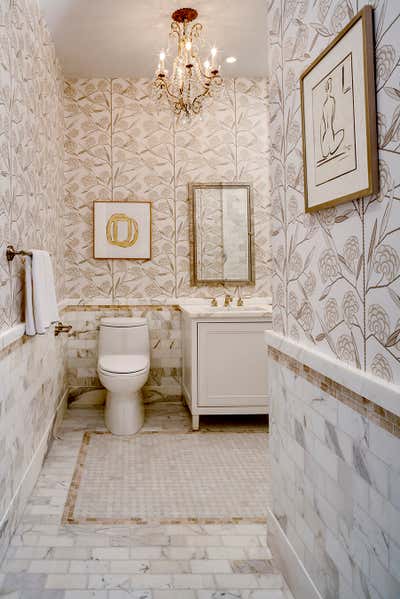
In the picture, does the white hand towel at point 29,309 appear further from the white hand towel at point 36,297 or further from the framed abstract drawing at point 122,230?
the framed abstract drawing at point 122,230

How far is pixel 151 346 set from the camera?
3760 mm

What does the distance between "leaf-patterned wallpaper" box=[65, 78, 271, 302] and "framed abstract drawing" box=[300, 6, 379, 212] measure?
8.00ft

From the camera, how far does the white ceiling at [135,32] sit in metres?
2.70

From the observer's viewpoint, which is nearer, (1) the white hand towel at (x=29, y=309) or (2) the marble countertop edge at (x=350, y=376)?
(2) the marble countertop edge at (x=350, y=376)

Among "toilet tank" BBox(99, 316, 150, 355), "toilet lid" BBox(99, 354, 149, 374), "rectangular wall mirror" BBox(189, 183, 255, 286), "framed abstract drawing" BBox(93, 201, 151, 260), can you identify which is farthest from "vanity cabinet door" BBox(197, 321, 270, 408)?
"framed abstract drawing" BBox(93, 201, 151, 260)

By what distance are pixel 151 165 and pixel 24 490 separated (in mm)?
2610

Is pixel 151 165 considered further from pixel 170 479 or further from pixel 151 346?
pixel 170 479

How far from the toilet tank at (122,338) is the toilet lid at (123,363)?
6 cm

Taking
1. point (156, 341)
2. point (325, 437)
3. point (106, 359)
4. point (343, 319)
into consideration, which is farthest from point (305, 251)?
point (156, 341)

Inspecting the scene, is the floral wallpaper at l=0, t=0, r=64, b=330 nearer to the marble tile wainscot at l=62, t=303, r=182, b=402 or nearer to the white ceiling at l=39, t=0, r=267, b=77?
the white ceiling at l=39, t=0, r=267, b=77

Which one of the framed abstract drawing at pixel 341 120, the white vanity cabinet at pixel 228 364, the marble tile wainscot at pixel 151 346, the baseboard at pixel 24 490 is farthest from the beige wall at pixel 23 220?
the framed abstract drawing at pixel 341 120

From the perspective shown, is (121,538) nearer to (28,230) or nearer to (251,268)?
(28,230)

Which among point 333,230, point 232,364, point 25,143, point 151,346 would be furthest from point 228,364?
point 333,230

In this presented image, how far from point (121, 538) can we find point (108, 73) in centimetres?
332
